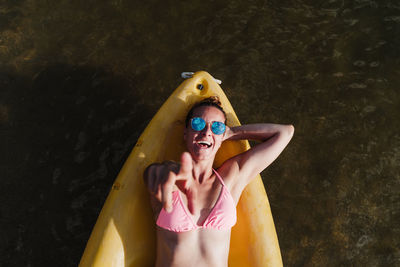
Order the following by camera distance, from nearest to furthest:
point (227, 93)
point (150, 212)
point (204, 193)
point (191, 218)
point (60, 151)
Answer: point (191, 218) → point (204, 193) → point (150, 212) → point (60, 151) → point (227, 93)

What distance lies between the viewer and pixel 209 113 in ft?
6.99

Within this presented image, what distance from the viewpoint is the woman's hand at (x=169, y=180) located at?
1.66 m

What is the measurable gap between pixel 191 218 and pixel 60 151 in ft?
4.62

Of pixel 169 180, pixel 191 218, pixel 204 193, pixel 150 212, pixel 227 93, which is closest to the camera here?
pixel 169 180

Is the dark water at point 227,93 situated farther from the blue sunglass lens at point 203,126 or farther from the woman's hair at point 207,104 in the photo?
the blue sunglass lens at point 203,126

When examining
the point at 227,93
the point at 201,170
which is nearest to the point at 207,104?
the point at 201,170

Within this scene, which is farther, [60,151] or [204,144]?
[60,151]

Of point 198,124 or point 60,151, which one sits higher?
point 198,124

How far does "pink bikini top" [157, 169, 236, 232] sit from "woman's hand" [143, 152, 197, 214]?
74 millimetres

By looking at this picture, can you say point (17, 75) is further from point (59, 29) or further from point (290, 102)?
point (290, 102)

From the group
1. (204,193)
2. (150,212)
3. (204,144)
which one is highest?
(204,144)

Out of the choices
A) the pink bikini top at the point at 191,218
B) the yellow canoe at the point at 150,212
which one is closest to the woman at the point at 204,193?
the pink bikini top at the point at 191,218

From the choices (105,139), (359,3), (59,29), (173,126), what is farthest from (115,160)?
(359,3)

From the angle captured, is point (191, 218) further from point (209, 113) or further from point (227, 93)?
point (227, 93)
